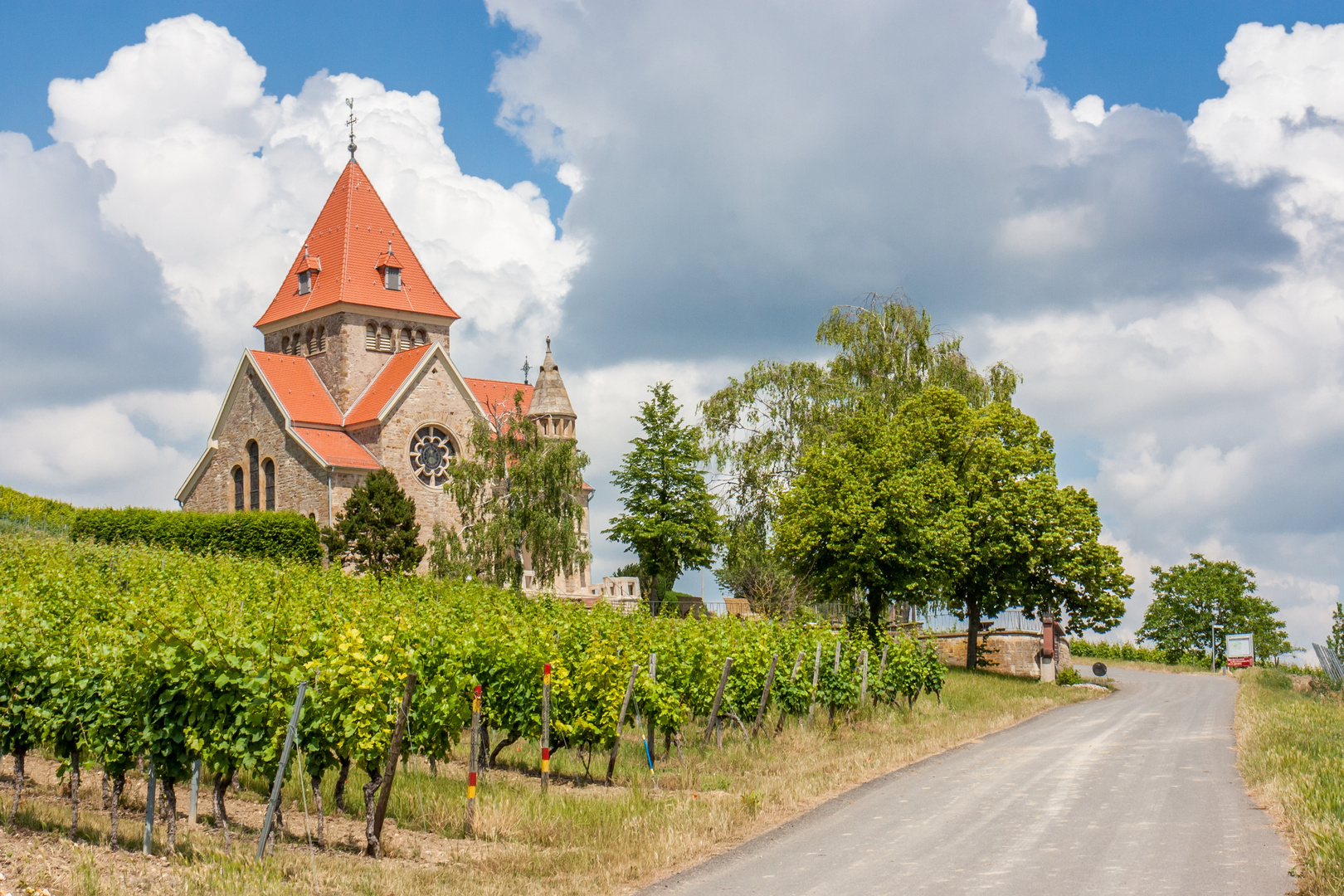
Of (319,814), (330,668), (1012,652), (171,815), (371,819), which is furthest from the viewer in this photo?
(1012,652)

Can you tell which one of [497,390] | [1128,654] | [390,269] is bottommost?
[1128,654]

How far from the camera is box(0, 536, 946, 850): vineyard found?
1066cm

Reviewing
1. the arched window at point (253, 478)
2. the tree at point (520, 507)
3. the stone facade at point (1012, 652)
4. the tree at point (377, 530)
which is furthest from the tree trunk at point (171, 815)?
the arched window at point (253, 478)

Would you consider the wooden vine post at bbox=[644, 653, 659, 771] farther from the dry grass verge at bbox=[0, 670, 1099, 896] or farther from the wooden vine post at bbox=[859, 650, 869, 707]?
the wooden vine post at bbox=[859, 650, 869, 707]

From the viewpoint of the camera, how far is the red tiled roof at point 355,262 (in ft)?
175

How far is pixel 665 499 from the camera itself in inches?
1933

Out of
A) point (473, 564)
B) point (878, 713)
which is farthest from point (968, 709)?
point (473, 564)

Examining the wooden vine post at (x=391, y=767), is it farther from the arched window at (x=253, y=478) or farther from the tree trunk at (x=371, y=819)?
the arched window at (x=253, y=478)

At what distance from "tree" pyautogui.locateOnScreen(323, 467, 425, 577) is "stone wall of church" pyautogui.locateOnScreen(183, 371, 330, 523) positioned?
9.58ft

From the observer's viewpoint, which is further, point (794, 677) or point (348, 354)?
point (348, 354)

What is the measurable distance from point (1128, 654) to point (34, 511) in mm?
62971

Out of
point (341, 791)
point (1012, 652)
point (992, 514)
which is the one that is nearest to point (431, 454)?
point (992, 514)

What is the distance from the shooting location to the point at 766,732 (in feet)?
69.4

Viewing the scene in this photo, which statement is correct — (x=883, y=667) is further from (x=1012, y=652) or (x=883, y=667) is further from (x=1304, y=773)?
(x=1012, y=652)
